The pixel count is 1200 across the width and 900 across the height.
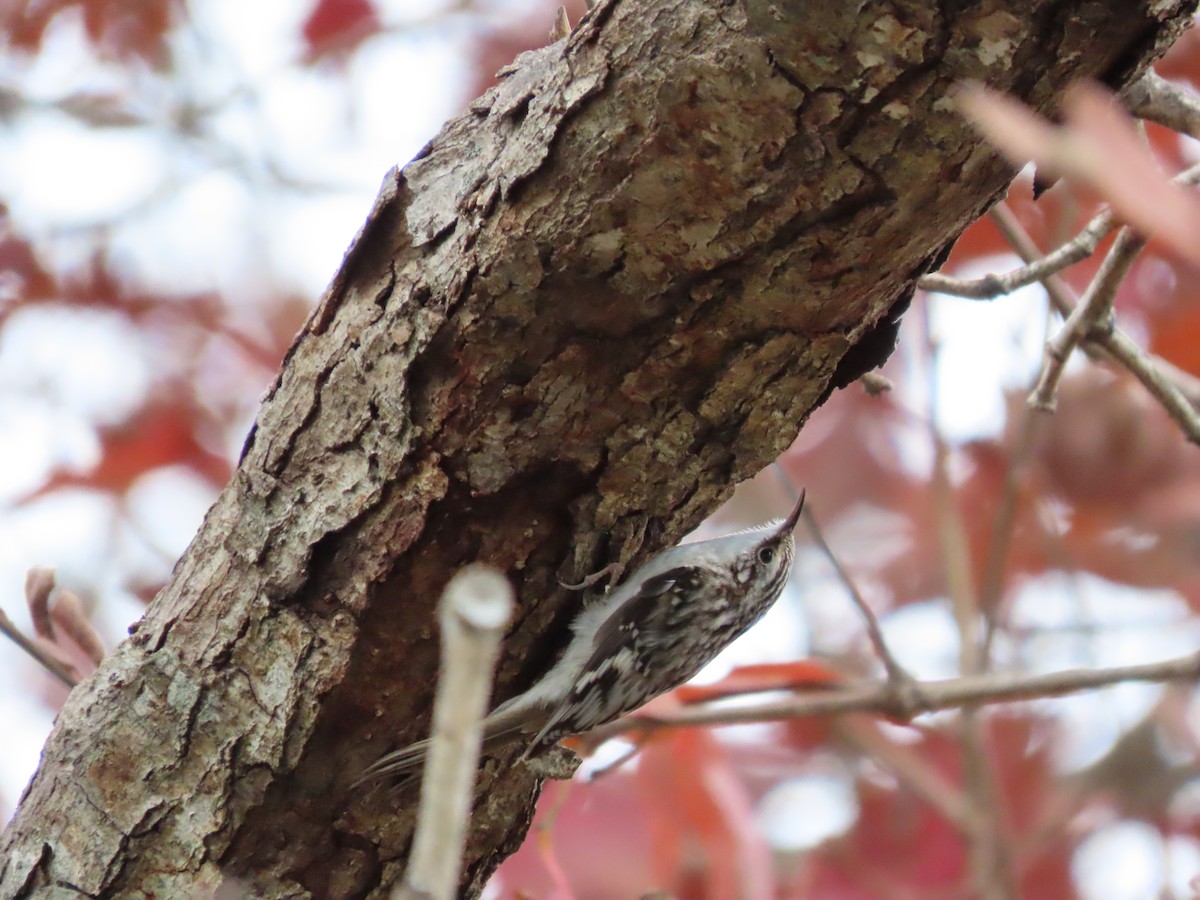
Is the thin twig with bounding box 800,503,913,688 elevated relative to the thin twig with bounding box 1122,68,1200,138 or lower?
lower

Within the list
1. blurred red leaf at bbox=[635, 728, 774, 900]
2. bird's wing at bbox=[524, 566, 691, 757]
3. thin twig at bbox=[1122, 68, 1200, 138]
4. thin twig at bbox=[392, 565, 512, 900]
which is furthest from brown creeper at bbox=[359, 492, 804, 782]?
thin twig at bbox=[392, 565, 512, 900]

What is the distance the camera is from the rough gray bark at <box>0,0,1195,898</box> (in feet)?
4.97

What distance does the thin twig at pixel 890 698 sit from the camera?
107 inches

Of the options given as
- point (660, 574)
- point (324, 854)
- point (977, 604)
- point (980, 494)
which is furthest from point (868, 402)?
point (324, 854)

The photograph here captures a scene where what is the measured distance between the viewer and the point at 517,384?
1838 millimetres

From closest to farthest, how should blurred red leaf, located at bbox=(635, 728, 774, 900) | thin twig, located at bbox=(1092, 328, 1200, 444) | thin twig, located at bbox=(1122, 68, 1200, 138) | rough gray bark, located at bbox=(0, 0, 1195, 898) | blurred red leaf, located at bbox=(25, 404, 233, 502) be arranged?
rough gray bark, located at bbox=(0, 0, 1195, 898) → thin twig, located at bbox=(1122, 68, 1200, 138) → thin twig, located at bbox=(1092, 328, 1200, 444) → blurred red leaf, located at bbox=(635, 728, 774, 900) → blurred red leaf, located at bbox=(25, 404, 233, 502)

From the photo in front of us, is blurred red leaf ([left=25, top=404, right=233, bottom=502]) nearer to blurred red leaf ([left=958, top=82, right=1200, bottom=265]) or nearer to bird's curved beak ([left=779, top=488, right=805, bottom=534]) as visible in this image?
bird's curved beak ([left=779, top=488, right=805, bottom=534])

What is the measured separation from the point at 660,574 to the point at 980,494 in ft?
8.12

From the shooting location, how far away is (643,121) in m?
1.58

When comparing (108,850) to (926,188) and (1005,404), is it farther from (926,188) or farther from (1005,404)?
(1005,404)

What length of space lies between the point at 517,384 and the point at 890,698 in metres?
1.56

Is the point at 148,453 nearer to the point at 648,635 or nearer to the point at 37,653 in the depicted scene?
the point at 37,653

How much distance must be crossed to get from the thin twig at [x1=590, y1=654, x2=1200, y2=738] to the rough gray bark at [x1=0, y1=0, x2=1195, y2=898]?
2.71ft

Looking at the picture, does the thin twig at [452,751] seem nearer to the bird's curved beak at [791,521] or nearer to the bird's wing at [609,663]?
the bird's wing at [609,663]
